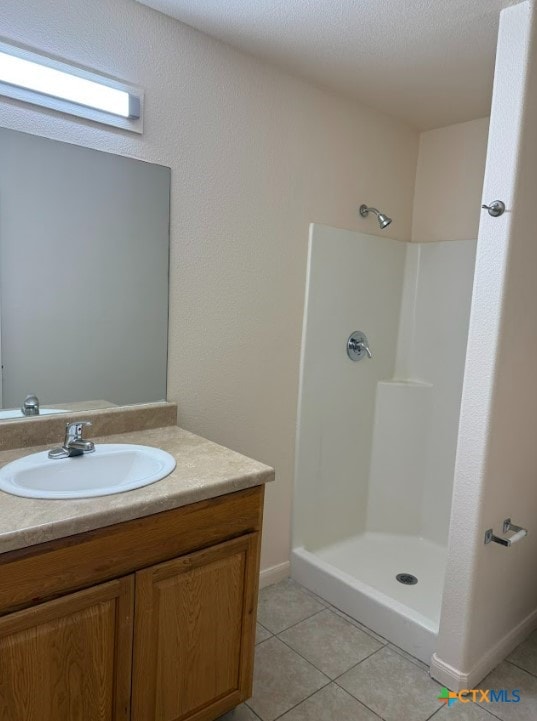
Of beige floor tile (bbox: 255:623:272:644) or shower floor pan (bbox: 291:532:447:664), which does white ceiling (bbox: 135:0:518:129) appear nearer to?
shower floor pan (bbox: 291:532:447:664)

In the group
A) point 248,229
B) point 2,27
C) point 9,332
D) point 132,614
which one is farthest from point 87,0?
point 132,614

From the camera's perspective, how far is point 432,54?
6.08 ft

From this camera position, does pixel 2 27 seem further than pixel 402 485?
No

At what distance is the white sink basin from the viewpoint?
52.5 inches

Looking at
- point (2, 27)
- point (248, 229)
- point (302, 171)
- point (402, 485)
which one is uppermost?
point (2, 27)

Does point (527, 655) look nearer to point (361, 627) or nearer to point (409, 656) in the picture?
point (409, 656)

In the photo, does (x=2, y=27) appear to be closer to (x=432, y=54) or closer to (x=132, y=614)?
(x=432, y=54)

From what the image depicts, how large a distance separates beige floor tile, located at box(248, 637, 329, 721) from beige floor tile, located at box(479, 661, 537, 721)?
0.56m

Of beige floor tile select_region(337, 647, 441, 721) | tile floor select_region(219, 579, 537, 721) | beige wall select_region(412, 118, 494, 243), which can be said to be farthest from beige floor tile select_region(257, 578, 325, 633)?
beige wall select_region(412, 118, 494, 243)

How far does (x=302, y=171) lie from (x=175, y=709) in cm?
194

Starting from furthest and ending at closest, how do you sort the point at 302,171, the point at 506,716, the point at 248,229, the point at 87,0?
the point at 302,171 < the point at 248,229 < the point at 506,716 < the point at 87,0

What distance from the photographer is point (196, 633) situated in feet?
4.58

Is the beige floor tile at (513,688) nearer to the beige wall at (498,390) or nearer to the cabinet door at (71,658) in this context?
the beige wall at (498,390)

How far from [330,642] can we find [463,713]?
50 centimetres
